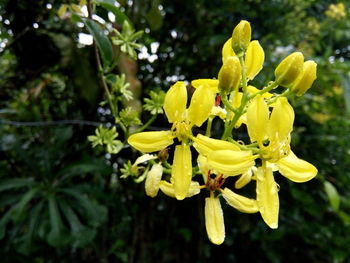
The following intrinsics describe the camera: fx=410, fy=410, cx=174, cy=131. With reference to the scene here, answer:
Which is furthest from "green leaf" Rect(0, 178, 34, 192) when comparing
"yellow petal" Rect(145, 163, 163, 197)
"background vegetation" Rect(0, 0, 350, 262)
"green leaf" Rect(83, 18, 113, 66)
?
"yellow petal" Rect(145, 163, 163, 197)

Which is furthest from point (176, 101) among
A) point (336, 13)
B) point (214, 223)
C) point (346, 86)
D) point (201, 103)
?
point (336, 13)

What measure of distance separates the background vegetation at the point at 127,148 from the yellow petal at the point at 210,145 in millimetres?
421

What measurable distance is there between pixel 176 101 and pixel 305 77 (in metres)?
0.15

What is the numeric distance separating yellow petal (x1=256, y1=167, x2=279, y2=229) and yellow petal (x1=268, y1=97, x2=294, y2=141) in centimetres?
5

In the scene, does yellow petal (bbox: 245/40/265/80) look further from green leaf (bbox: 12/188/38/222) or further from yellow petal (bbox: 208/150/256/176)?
green leaf (bbox: 12/188/38/222)

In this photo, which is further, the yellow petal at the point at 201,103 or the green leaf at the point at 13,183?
the green leaf at the point at 13,183

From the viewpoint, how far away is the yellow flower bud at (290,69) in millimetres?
459

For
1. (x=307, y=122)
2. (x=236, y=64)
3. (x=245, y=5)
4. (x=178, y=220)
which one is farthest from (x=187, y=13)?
(x=236, y=64)

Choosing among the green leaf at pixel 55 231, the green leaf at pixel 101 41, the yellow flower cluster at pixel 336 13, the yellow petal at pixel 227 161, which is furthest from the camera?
the yellow flower cluster at pixel 336 13

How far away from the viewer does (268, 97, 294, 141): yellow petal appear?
0.45 metres

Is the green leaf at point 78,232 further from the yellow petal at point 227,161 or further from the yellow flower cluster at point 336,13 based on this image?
the yellow flower cluster at point 336,13

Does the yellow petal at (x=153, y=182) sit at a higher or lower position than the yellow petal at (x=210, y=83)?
lower

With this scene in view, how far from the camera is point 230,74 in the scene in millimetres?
445

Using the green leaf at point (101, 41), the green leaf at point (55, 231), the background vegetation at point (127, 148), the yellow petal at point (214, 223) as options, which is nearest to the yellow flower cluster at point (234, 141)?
the yellow petal at point (214, 223)
